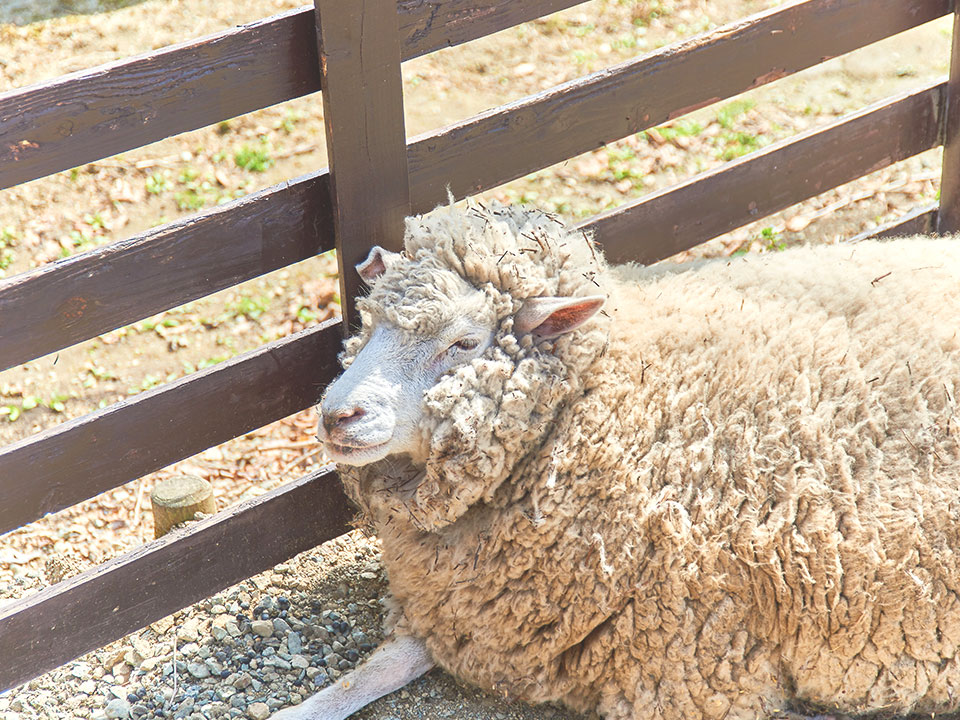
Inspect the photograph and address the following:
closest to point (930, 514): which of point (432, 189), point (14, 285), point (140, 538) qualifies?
point (432, 189)

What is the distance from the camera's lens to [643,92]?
390cm

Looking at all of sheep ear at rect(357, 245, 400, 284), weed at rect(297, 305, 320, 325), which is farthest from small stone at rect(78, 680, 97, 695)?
weed at rect(297, 305, 320, 325)

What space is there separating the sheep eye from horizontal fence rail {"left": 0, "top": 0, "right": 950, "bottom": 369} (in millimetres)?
712

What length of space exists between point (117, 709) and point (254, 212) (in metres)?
1.58

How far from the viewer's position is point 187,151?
643 centimetres

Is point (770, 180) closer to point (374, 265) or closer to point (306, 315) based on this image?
point (374, 265)

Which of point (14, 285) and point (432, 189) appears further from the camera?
point (432, 189)

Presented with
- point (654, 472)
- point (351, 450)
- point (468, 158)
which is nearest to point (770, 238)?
point (468, 158)

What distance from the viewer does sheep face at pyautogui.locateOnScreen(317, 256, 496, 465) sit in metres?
2.87

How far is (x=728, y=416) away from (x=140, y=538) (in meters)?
2.40

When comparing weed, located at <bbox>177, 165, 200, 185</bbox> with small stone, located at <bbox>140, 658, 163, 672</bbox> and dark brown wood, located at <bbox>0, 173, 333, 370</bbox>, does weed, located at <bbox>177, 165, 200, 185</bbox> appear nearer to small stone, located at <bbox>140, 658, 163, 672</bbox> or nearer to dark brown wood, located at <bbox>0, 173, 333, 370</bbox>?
dark brown wood, located at <bbox>0, 173, 333, 370</bbox>

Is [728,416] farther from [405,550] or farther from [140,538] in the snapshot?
[140,538]

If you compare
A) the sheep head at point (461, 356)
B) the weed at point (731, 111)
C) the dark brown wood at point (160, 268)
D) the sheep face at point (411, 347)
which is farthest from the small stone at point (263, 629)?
the weed at point (731, 111)

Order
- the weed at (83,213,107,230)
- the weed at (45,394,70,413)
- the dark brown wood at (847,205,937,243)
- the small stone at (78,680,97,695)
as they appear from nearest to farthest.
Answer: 1. the small stone at (78,680,97,695)
2. the dark brown wood at (847,205,937,243)
3. the weed at (45,394,70,413)
4. the weed at (83,213,107,230)
